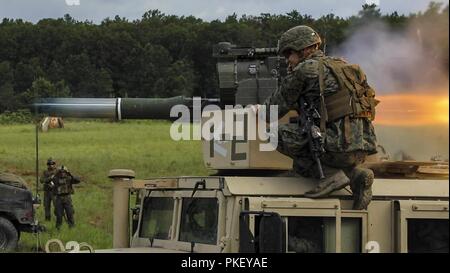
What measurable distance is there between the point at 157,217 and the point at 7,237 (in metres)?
6.95

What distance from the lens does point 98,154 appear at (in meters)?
20.7

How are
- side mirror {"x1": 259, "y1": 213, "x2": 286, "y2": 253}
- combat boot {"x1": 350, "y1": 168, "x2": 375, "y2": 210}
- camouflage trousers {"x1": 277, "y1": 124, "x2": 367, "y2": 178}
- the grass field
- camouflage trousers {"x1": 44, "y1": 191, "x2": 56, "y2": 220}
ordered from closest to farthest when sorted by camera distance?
side mirror {"x1": 259, "y1": 213, "x2": 286, "y2": 253} → combat boot {"x1": 350, "y1": 168, "x2": 375, "y2": 210} → camouflage trousers {"x1": 277, "y1": 124, "x2": 367, "y2": 178} → camouflage trousers {"x1": 44, "y1": 191, "x2": 56, "y2": 220} → the grass field

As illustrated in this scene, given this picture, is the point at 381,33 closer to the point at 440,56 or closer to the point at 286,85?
the point at 286,85

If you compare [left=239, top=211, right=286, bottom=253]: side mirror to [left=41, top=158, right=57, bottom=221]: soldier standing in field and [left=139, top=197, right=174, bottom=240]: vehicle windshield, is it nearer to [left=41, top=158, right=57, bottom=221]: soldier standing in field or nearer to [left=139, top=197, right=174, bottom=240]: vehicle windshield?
[left=139, top=197, right=174, bottom=240]: vehicle windshield

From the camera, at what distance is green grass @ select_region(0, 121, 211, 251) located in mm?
16938

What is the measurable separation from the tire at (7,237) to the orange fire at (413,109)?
Answer: 7.37 metres

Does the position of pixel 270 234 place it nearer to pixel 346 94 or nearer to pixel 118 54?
pixel 346 94

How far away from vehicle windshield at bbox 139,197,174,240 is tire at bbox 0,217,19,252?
670cm

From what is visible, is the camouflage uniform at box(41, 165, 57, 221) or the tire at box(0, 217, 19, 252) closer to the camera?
the tire at box(0, 217, 19, 252)

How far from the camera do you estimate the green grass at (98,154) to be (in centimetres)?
1694

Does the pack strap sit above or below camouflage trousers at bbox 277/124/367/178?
above

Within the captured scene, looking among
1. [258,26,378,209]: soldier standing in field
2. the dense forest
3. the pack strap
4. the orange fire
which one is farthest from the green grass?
the pack strap

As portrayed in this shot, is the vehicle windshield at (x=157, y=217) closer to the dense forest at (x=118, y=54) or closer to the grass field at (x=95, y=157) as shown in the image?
the dense forest at (x=118, y=54)

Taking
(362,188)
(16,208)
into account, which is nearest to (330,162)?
(362,188)
